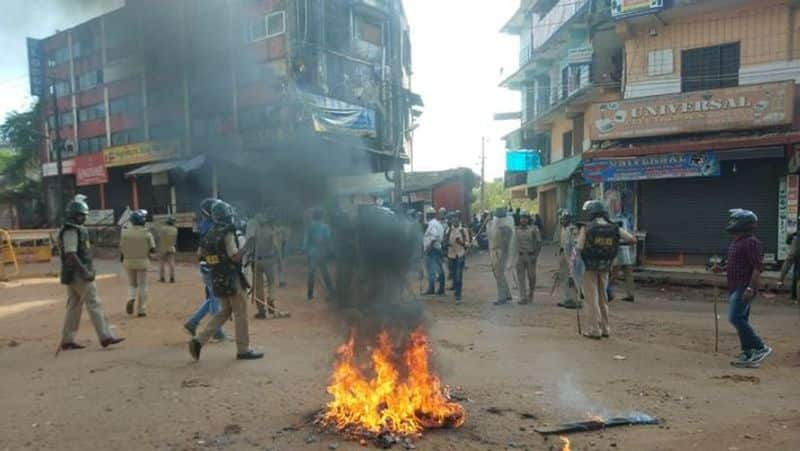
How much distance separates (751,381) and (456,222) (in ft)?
18.8

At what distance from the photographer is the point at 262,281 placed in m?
7.94

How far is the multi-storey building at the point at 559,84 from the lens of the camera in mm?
16531

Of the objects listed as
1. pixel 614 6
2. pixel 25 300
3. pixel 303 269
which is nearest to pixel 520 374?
pixel 303 269

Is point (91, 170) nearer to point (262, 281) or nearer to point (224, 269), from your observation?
point (262, 281)

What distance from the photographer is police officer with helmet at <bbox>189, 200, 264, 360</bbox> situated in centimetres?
536

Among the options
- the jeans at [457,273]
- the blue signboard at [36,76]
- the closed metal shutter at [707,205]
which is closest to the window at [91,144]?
the blue signboard at [36,76]

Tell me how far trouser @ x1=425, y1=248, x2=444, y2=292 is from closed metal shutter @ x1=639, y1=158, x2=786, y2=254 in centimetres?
634

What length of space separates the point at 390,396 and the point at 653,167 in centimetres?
1134

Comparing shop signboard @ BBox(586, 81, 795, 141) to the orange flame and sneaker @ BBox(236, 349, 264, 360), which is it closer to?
sneaker @ BBox(236, 349, 264, 360)

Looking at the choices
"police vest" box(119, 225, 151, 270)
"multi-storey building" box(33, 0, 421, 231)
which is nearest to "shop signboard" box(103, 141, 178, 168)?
"multi-storey building" box(33, 0, 421, 231)

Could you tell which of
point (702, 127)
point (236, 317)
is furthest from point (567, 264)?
point (702, 127)

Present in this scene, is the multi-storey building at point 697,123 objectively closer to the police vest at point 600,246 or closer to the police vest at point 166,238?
the police vest at point 600,246

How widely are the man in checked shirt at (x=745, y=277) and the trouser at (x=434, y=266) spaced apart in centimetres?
518

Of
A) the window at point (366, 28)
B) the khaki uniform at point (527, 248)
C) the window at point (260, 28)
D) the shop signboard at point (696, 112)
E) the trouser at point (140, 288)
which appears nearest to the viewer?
the window at point (260, 28)
